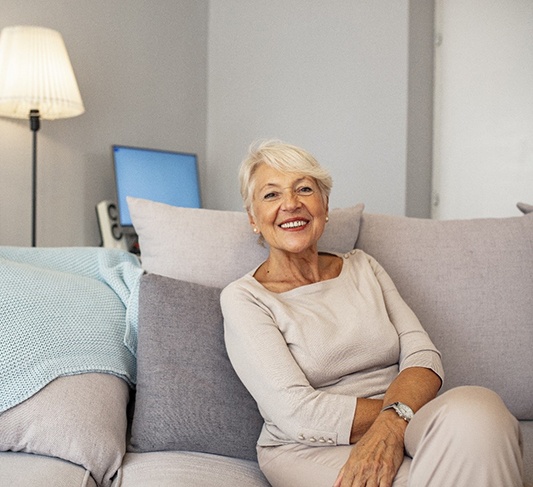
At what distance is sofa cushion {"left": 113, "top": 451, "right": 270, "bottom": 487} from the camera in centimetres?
140

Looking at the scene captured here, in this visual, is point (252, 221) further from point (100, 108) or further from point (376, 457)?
point (100, 108)

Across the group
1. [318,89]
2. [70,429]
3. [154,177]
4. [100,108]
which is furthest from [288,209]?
[318,89]

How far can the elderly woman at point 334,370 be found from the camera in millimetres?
1228

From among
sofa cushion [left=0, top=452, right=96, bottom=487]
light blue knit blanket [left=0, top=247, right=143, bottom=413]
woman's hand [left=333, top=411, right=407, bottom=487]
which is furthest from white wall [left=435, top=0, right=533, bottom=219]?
sofa cushion [left=0, top=452, right=96, bottom=487]

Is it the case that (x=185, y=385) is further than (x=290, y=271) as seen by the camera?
No

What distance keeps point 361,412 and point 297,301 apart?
0.98 ft

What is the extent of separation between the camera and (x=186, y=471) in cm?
145

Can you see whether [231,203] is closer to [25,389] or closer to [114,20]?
[114,20]

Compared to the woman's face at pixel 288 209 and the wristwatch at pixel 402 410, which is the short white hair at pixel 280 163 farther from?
the wristwatch at pixel 402 410

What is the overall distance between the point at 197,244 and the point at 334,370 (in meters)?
0.48

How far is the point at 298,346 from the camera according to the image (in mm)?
1569

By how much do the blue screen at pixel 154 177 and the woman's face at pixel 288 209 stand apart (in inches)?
72.9

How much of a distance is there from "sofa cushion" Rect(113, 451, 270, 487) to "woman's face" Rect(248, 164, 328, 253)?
0.48 m

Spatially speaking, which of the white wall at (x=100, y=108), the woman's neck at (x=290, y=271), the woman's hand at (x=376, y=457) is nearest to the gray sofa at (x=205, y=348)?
the woman's neck at (x=290, y=271)
